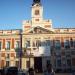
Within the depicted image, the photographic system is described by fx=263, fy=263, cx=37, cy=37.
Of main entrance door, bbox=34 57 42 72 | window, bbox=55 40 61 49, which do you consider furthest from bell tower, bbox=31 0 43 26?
main entrance door, bbox=34 57 42 72

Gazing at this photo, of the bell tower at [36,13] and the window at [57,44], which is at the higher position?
the bell tower at [36,13]

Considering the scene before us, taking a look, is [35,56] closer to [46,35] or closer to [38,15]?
Answer: [46,35]

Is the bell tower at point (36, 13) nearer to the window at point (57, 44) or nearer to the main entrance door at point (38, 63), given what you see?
the window at point (57, 44)

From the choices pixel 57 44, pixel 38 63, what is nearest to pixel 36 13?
pixel 57 44

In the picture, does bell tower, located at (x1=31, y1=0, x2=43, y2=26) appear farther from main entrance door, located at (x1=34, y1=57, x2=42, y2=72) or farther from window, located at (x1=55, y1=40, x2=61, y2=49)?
main entrance door, located at (x1=34, y1=57, x2=42, y2=72)

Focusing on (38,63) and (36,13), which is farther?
(36,13)

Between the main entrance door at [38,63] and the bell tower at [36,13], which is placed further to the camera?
the bell tower at [36,13]

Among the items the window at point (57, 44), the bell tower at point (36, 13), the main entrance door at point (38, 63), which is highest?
the bell tower at point (36, 13)

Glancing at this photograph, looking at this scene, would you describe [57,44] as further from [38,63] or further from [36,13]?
[36,13]

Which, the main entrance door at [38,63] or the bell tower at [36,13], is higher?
the bell tower at [36,13]

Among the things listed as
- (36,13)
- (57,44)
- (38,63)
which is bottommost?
(38,63)

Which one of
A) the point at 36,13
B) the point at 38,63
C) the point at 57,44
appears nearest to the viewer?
the point at 38,63

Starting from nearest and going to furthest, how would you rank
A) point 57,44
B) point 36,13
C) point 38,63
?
1. point 38,63
2. point 57,44
3. point 36,13

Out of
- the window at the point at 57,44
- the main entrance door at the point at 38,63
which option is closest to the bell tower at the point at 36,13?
the window at the point at 57,44
